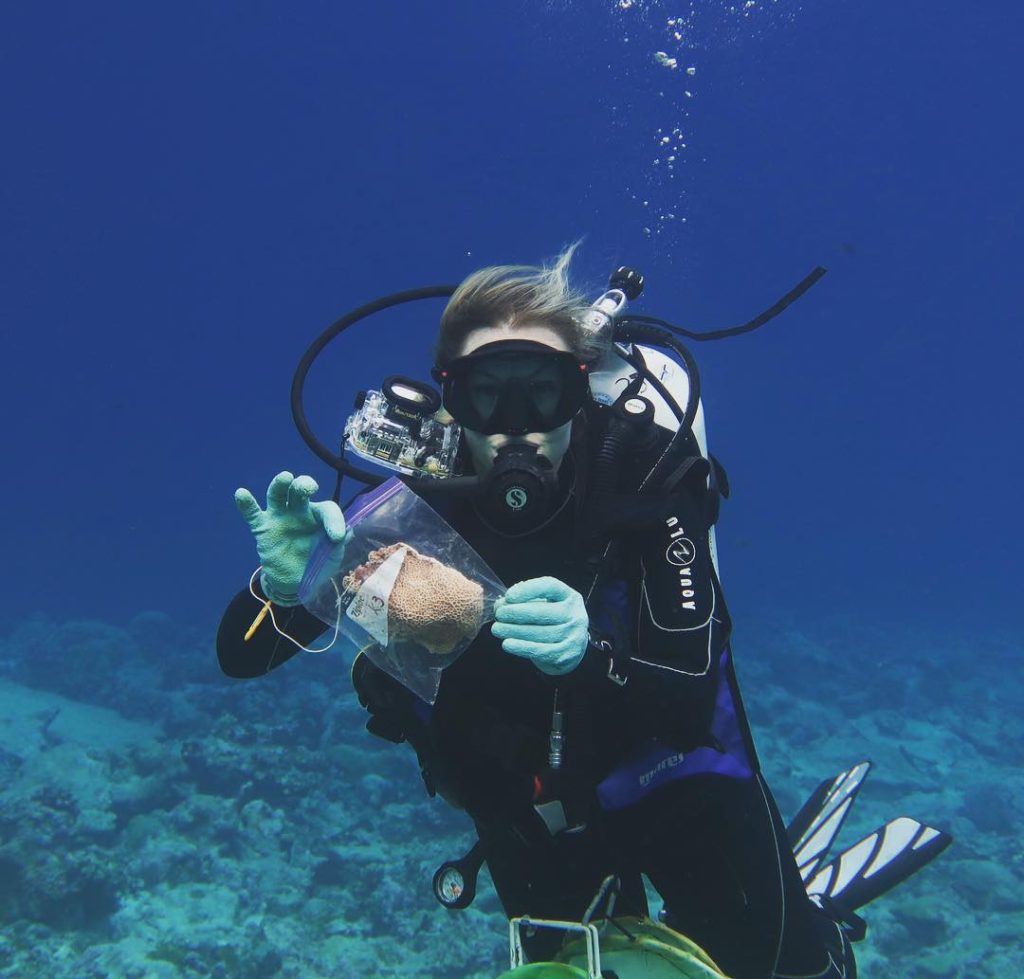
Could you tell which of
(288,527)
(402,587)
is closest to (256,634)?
(288,527)

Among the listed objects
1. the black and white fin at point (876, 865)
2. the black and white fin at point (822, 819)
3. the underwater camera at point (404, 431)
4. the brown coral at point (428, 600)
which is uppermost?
the underwater camera at point (404, 431)

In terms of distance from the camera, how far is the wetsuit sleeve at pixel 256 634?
2617mm

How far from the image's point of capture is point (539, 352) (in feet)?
8.54

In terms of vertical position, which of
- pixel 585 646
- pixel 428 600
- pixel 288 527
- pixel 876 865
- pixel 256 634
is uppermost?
pixel 288 527

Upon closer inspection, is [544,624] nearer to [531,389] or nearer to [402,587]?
[402,587]

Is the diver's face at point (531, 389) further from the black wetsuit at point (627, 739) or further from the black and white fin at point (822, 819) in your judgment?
the black and white fin at point (822, 819)

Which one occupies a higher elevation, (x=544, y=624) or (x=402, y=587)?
(x=402, y=587)

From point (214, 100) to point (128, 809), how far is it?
54779 millimetres

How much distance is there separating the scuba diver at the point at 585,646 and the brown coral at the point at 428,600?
0.18 meters

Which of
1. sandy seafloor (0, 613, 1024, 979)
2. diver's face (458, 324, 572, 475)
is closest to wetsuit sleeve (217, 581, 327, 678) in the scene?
diver's face (458, 324, 572, 475)

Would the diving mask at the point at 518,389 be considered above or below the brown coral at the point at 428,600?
above

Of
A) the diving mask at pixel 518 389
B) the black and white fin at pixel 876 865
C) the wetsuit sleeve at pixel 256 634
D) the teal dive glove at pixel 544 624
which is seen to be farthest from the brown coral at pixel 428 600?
the black and white fin at pixel 876 865

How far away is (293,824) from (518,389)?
9.09m

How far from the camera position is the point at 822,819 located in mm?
4559
